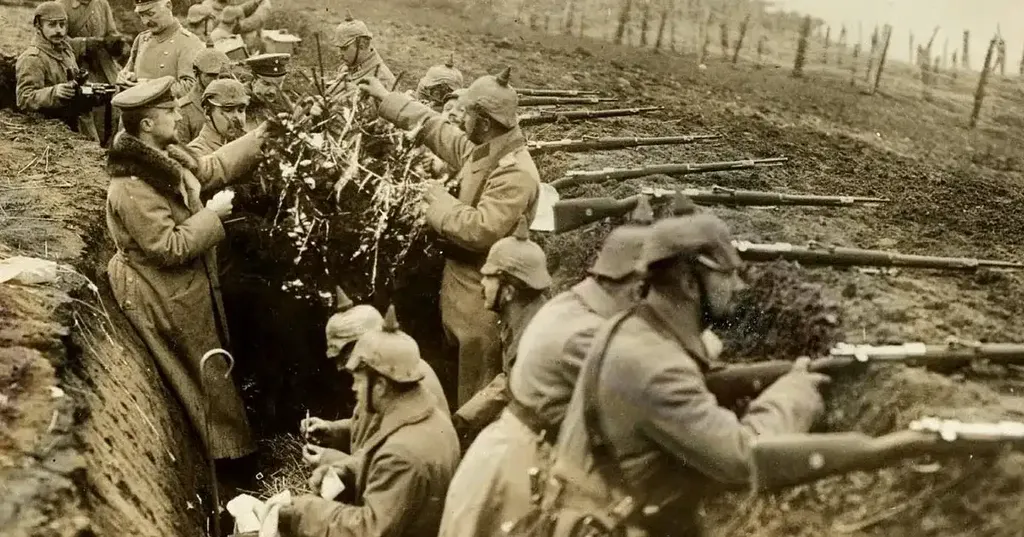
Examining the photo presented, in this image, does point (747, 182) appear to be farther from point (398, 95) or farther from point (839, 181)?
point (398, 95)

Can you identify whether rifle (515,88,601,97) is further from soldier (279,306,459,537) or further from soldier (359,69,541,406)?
soldier (279,306,459,537)

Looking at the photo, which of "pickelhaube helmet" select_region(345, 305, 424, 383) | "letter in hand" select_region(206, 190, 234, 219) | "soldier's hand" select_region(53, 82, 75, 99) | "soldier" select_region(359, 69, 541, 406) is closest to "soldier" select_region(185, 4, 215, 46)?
"soldier's hand" select_region(53, 82, 75, 99)

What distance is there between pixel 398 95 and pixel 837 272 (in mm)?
2414

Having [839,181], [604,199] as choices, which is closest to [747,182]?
[839,181]

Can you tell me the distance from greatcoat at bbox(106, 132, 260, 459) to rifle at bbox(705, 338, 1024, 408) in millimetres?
2798

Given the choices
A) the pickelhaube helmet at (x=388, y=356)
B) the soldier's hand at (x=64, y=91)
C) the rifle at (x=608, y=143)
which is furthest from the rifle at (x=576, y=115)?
the soldier's hand at (x=64, y=91)

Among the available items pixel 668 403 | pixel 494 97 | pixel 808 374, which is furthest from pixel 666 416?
pixel 494 97

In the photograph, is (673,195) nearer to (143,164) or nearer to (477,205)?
(477,205)

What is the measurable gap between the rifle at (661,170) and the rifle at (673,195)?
1.26ft

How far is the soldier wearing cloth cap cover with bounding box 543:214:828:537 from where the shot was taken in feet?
8.71

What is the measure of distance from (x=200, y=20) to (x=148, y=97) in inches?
170

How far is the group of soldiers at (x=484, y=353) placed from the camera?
275 cm

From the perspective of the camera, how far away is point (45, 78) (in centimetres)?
712

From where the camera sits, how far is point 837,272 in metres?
3.59
